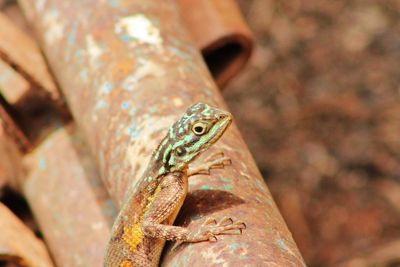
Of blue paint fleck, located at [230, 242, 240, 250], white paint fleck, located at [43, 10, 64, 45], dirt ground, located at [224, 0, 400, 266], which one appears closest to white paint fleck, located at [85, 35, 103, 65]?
white paint fleck, located at [43, 10, 64, 45]

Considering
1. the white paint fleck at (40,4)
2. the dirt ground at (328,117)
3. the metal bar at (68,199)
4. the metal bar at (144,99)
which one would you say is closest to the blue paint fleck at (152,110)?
the metal bar at (144,99)

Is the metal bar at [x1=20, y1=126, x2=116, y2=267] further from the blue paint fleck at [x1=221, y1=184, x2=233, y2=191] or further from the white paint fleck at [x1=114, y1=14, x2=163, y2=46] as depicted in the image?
the blue paint fleck at [x1=221, y1=184, x2=233, y2=191]

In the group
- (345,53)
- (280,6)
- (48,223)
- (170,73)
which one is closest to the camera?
(170,73)

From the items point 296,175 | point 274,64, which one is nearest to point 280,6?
point 274,64

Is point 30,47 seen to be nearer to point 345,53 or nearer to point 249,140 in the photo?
point 249,140

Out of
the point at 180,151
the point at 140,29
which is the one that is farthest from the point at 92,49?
the point at 180,151

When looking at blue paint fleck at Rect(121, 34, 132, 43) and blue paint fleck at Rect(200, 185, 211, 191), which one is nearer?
blue paint fleck at Rect(200, 185, 211, 191)
